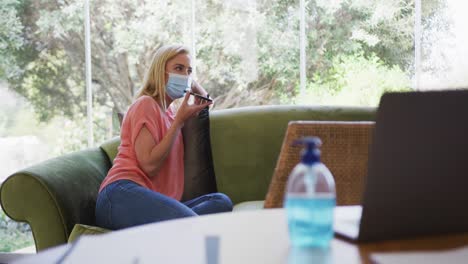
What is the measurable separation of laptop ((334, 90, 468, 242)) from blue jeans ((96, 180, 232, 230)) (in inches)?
55.6

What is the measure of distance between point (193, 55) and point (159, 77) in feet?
4.91

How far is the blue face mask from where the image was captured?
2725 millimetres

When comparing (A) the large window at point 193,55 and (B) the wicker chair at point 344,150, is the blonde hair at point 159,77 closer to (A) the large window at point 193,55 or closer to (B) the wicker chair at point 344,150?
(B) the wicker chair at point 344,150

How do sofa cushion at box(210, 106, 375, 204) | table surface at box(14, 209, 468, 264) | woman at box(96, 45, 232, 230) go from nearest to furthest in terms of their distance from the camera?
1. table surface at box(14, 209, 468, 264)
2. woman at box(96, 45, 232, 230)
3. sofa cushion at box(210, 106, 375, 204)

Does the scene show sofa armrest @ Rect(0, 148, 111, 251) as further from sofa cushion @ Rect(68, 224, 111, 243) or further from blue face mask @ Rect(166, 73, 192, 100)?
blue face mask @ Rect(166, 73, 192, 100)

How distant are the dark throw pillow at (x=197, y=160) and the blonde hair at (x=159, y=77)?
19cm

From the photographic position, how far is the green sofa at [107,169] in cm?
236

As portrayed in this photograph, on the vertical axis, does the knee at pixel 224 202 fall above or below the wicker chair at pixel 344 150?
below

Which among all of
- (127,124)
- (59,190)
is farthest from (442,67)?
(59,190)

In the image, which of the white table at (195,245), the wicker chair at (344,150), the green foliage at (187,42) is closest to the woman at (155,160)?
the wicker chair at (344,150)

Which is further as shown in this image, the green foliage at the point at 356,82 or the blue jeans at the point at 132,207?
the green foliage at the point at 356,82

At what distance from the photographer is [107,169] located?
297 centimetres

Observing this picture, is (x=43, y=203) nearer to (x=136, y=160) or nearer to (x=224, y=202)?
(x=136, y=160)

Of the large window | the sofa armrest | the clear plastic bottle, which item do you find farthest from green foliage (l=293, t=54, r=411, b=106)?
the clear plastic bottle
